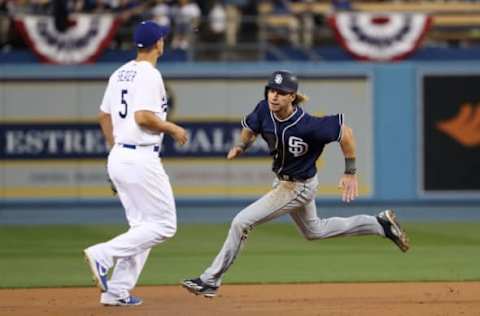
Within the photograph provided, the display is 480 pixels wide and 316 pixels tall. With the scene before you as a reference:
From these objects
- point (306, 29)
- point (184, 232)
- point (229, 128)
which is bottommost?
→ point (184, 232)

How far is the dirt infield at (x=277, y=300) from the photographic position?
31.5 ft

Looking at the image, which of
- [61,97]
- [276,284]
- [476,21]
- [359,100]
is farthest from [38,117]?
[276,284]

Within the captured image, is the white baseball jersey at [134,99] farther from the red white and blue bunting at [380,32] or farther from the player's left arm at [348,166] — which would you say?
the red white and blue bunting at [380,32]

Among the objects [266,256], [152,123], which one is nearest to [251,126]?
[152,123]

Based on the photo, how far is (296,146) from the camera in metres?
10.0

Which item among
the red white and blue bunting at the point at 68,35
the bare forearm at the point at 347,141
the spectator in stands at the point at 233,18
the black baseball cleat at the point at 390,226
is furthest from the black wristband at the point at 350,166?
the red white and blue bunting at the point at 68,35

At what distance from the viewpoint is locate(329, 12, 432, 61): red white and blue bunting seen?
65.5 feet

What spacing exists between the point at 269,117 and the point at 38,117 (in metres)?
10.6

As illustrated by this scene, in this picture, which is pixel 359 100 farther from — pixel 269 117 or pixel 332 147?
pixel 269 117

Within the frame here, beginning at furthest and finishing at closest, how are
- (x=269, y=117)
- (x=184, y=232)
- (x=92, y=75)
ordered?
(x=92, y=75), (x=184, y=232), (x=269, y=117)

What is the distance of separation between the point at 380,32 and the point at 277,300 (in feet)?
34.2

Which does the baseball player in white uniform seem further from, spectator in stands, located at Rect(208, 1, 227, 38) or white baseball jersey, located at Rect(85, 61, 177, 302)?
spectator in stands, located at Rect(208, 1, 227, 38)

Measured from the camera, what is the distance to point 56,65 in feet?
66.0

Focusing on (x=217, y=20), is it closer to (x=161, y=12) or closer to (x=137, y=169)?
(x=161, y=12)
